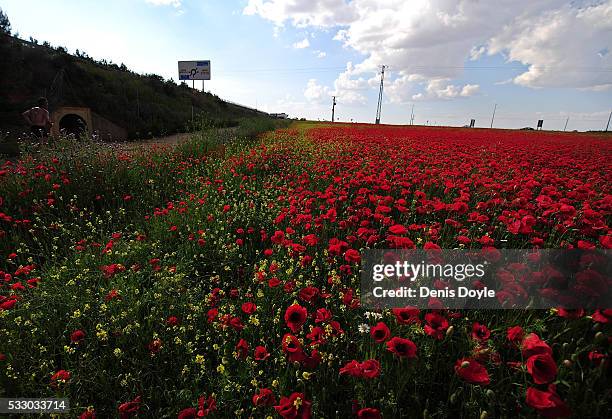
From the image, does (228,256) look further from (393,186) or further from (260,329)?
(393,186)

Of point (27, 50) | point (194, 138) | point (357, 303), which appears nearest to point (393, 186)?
point (357, 303)

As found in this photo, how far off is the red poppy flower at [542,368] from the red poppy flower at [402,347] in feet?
1.43

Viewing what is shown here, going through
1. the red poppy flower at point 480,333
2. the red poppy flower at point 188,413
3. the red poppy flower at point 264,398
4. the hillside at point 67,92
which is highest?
the hillside at point 67,92

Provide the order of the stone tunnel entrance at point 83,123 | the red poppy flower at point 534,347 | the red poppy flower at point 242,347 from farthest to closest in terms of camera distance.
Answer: the stone tunnel entrance at point 83,123 → the red poppy flower at point 242,347 → the red poppy flower at point 534,347

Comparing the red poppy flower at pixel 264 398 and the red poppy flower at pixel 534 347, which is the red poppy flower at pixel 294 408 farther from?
the red poppy flower at pixel 534 347

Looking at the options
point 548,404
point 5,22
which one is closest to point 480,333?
point 548,404

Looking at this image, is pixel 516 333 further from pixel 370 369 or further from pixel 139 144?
pixel 139 144

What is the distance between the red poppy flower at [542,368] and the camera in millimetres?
1161

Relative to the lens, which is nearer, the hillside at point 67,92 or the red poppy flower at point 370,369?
the red poppy flower at point 370,369

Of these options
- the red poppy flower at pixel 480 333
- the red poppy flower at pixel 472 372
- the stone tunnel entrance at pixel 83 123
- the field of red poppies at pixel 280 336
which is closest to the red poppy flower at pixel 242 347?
the field of red poppies at pixel 280 336

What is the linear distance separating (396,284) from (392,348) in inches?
43.1

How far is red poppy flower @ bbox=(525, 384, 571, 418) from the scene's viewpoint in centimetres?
111

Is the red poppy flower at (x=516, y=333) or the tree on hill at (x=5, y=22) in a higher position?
the tree on hill at (x=5, y=22)

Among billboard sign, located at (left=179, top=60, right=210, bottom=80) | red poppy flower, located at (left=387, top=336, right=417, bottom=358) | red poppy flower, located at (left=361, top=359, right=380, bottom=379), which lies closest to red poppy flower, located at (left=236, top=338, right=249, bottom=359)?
red poppy flower, located at (left=361, top=359, right=380, bottom=379)
